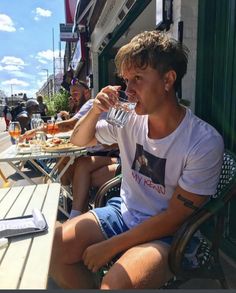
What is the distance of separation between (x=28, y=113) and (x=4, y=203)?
622 centimetres

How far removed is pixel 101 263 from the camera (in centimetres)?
155

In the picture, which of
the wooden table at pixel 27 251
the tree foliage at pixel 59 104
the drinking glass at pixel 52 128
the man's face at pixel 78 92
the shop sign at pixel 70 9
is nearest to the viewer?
the wooden table at pixel 27 251

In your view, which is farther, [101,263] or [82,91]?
[82,91]

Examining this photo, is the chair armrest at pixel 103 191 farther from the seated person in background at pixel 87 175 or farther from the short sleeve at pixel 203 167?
the seated person in background at pixel 87 175

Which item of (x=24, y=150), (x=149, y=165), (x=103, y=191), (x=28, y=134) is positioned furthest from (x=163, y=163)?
(x=28, y=134)

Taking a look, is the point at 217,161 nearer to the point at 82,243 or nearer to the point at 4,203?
the point at 82,243

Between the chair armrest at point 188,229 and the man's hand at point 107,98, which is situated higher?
the man's hand at point 107,98

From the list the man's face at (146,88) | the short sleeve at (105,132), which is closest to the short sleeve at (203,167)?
the man's face at (146,88)

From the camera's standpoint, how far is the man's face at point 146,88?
161cm

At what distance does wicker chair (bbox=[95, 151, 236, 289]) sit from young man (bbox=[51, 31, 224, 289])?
0.15 ft

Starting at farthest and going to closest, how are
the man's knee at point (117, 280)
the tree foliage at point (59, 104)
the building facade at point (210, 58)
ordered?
the tree foliage at point (59, 104) < the building facade at point (210, 58) < the man's knee at point (117, 280)

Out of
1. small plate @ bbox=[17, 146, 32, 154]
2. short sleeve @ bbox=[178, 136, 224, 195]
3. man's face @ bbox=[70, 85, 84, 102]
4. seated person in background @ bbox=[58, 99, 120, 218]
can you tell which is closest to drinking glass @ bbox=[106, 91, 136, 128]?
short sleeve @ bbox=[178, 136, 224, 195]

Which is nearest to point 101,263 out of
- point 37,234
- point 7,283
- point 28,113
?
point 37,234

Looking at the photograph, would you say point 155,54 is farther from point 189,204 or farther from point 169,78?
point 189,204
